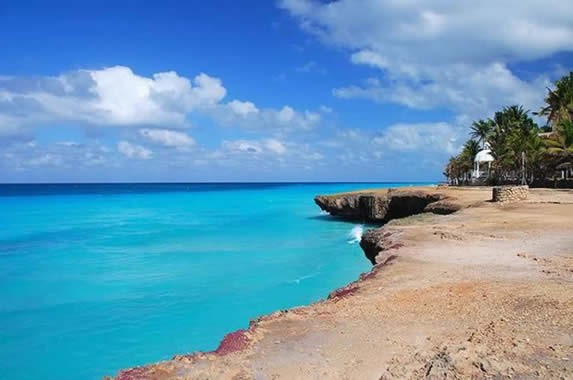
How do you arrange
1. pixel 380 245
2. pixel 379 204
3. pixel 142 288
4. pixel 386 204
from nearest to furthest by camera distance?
pixel 380 245 < pixel 142 288 < pixel 386 204 < pixel 379 204

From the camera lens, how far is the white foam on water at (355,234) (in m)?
33.2

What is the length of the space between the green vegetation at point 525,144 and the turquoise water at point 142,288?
22.4 meters

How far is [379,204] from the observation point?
42.3 meters

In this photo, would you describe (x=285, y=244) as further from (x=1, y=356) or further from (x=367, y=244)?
(x=1, y=356)

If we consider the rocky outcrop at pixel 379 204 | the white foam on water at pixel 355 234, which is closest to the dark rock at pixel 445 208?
the rocky outcrop at pixel 379 204

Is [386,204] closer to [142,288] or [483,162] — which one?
[142,288]

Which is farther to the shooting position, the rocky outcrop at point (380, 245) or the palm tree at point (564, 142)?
the palm tree at point (564, 142)

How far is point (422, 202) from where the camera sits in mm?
37844

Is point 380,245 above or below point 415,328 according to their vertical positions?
above

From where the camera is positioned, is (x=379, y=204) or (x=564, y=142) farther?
(x=564, y=142)

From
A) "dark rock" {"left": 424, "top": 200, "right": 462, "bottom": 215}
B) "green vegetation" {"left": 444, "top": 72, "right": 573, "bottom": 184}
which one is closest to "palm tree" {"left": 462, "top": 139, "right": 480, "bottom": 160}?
"green vegetation" {"left": 444, "top": 72, "right": 573, "bottom": 184}

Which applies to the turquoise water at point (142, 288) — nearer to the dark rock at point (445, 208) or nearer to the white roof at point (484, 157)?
the dark rock at point (445, 208)

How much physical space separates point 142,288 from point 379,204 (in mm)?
26077

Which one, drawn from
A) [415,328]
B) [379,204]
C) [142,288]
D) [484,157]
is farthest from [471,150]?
[415,328]
